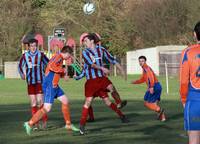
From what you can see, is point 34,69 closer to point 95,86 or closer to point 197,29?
point 95,86

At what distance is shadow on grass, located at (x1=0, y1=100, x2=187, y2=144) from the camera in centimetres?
1155

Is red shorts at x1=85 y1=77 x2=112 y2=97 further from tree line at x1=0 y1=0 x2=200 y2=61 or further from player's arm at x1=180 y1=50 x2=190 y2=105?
tree line at x1=0 y1=0 x2=200 y2=61

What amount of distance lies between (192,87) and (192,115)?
0.31m

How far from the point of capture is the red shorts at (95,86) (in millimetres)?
13111

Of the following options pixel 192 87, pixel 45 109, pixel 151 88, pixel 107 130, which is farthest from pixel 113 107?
pixel 192 87

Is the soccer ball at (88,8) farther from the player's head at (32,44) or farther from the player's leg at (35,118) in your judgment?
the player's leg at (35,118)

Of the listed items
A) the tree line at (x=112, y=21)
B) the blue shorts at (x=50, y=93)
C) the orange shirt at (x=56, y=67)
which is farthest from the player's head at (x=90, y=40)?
the tree line at (x=112, y=21)

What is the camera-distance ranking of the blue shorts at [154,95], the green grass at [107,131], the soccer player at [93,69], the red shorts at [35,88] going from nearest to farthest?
the green grass at [107,131] < the soccer player at [93,69] < the red shorts at [35,88] < the blue shorts at [154,95]

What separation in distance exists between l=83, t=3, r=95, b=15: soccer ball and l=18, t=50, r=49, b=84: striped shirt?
48.5m

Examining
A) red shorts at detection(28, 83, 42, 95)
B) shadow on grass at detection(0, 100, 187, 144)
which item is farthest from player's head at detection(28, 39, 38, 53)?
shadow on grass at detection(0, 100, 187, 144)

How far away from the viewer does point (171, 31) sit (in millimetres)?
62000

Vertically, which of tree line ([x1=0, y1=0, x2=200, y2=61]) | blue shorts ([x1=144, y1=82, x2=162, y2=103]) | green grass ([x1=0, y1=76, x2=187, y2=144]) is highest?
tree line ([x1=0, y1=0, x2=200, y2=61])

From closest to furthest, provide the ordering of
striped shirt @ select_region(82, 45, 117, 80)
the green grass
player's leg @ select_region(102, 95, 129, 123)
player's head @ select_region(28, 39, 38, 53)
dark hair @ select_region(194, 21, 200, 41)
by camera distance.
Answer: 1. dark hair @ select_region(194, 21, 200, 41)
2. the green grass
3. striped shirt @ select_region(82, 45, 117, 80)
4. player's head @ select_region(28, 39, 38, 53)
5. player's leg @ select_region(102, 95, 129, 123)

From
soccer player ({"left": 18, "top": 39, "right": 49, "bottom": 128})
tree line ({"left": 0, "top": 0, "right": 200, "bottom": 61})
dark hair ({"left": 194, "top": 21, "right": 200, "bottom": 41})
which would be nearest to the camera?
dark hair ({"left": 194, "top": 21, "right": 200, "bottom": 41})
